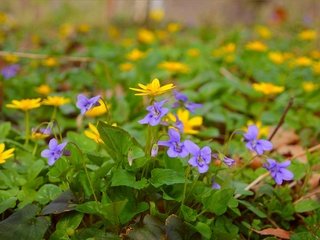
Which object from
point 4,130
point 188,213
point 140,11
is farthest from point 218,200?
point 140,11

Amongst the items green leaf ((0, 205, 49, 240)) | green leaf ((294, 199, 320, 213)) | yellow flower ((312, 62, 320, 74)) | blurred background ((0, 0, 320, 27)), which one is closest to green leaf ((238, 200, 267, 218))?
green leaf ((294, 199, 320, 213))

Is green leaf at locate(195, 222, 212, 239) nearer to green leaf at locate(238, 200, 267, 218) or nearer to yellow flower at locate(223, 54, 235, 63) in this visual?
green leaf at locate(238, 200, 267, 218)

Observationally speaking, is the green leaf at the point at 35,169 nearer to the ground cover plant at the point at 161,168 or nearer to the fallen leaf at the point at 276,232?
the ground cover plant at the point at 161,168

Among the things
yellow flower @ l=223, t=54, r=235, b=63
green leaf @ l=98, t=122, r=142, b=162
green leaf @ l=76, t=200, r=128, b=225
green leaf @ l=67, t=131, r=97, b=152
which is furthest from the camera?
yellow flower @ l=223, t=54, r=235, b=63

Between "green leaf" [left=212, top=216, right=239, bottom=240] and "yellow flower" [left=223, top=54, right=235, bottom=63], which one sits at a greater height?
"green leaf" [left=212, top=216, right=239, bottom=240]

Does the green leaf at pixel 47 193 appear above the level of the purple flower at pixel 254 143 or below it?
below

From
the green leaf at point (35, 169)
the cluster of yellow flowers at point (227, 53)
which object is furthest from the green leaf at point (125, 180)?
the cluster of yellow flowers at point (227, 53)

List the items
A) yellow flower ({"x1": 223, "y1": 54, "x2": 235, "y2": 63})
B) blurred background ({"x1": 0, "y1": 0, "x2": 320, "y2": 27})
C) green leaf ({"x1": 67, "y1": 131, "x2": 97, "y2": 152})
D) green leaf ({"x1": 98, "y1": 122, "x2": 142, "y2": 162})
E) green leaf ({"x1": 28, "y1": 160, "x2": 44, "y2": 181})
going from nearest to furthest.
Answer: green leaf ({"x1": 98, "y1": 122, "x2": 142, "y2": 162}) < green leaf ({"x1": 28, "y1": 160, "x2": 44, "y2": 181}) < green leaf ({"x1": 67, "y1": 131, "x2": 97, "y2": 152}) < yellow flower ({"x1": 223, "y1": 54, "x2": 235, "y2": 63}) < blurred background ({"x1": 0, "y1": 0, "x2": 320, "y2": 27})
